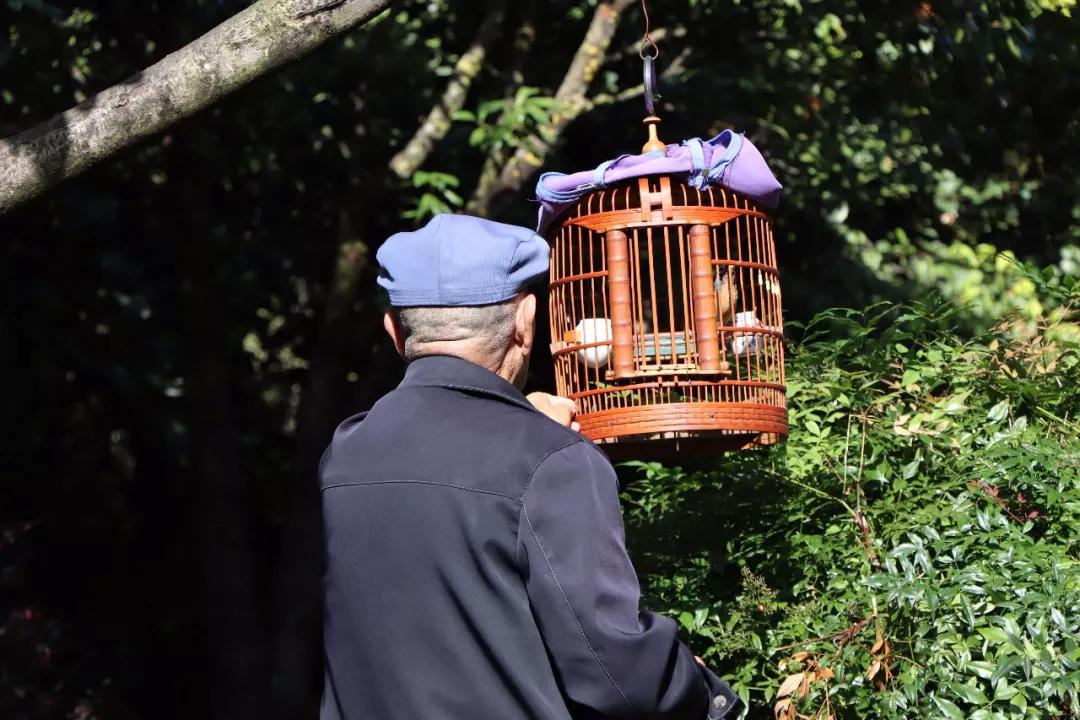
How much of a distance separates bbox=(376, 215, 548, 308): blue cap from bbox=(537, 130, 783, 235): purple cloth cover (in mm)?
510

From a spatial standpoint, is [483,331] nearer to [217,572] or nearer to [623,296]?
[623,296]

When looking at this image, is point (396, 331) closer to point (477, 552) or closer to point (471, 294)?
point (471, 294)

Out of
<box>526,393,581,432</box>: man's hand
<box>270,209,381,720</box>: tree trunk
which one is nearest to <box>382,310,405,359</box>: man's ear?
<box>526,393,581,432</box>: man's hand

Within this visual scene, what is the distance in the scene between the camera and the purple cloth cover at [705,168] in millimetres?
2742

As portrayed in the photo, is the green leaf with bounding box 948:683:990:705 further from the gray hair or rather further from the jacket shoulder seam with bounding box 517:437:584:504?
the gray hair

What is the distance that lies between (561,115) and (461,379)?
4.12 meters

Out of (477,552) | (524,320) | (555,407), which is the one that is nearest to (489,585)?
(477,552)

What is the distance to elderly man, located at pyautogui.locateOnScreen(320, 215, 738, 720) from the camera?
1996mm

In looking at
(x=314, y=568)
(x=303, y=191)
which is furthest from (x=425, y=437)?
(x=303, y=191)

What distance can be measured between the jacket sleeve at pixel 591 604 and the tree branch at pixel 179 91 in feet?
4.30

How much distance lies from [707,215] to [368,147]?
13.7 feet

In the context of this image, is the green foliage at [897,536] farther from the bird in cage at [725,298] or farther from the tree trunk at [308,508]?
the tree trunk at [308,508]

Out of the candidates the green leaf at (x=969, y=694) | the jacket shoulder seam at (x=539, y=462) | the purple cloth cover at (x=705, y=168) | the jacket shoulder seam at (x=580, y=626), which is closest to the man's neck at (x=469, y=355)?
the jacket shoulder seam at (x=539, y=462)

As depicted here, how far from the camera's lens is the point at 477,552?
2.04 metres
